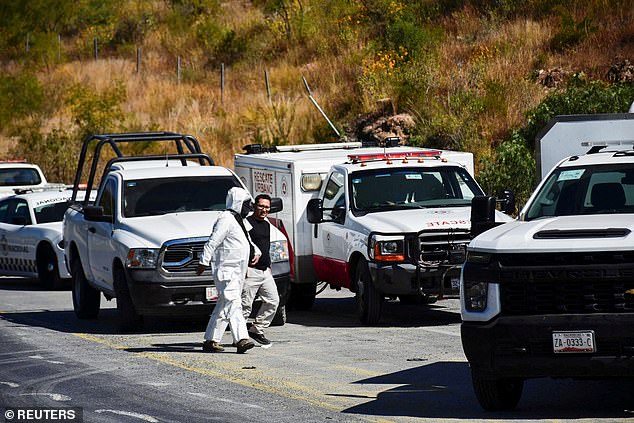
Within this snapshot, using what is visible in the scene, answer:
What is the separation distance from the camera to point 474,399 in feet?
35.1

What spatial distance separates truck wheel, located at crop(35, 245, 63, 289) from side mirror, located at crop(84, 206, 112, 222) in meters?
6.46

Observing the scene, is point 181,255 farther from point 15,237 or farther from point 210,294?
point 15,237

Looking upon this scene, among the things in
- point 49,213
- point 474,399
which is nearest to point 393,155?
point 474,399

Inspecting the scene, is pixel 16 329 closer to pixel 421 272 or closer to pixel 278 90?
pixel 421 272

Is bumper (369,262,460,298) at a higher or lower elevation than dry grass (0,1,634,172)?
lower

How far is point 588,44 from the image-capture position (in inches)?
→ 1459

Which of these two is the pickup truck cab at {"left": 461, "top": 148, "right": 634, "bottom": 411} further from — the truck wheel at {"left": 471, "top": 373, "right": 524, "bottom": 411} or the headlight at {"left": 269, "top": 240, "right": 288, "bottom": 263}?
the headlight at {"left": 269, "top": 240, "right": 288, "bottom": 263}

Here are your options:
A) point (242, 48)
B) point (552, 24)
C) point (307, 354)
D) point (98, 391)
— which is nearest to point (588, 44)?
point (552, 24)

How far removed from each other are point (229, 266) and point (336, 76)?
2905 cm

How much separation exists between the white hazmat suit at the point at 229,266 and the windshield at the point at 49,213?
34.9ft

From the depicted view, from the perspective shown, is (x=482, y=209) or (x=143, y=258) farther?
(x=143, y=258)

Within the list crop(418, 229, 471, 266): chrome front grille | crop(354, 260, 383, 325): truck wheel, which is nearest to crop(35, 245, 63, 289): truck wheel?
crop(354, 260, 383, 325): truck wheel

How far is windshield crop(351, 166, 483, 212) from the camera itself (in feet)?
55.9

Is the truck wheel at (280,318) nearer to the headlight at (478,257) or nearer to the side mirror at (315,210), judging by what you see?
the side mirror at (315,210)
